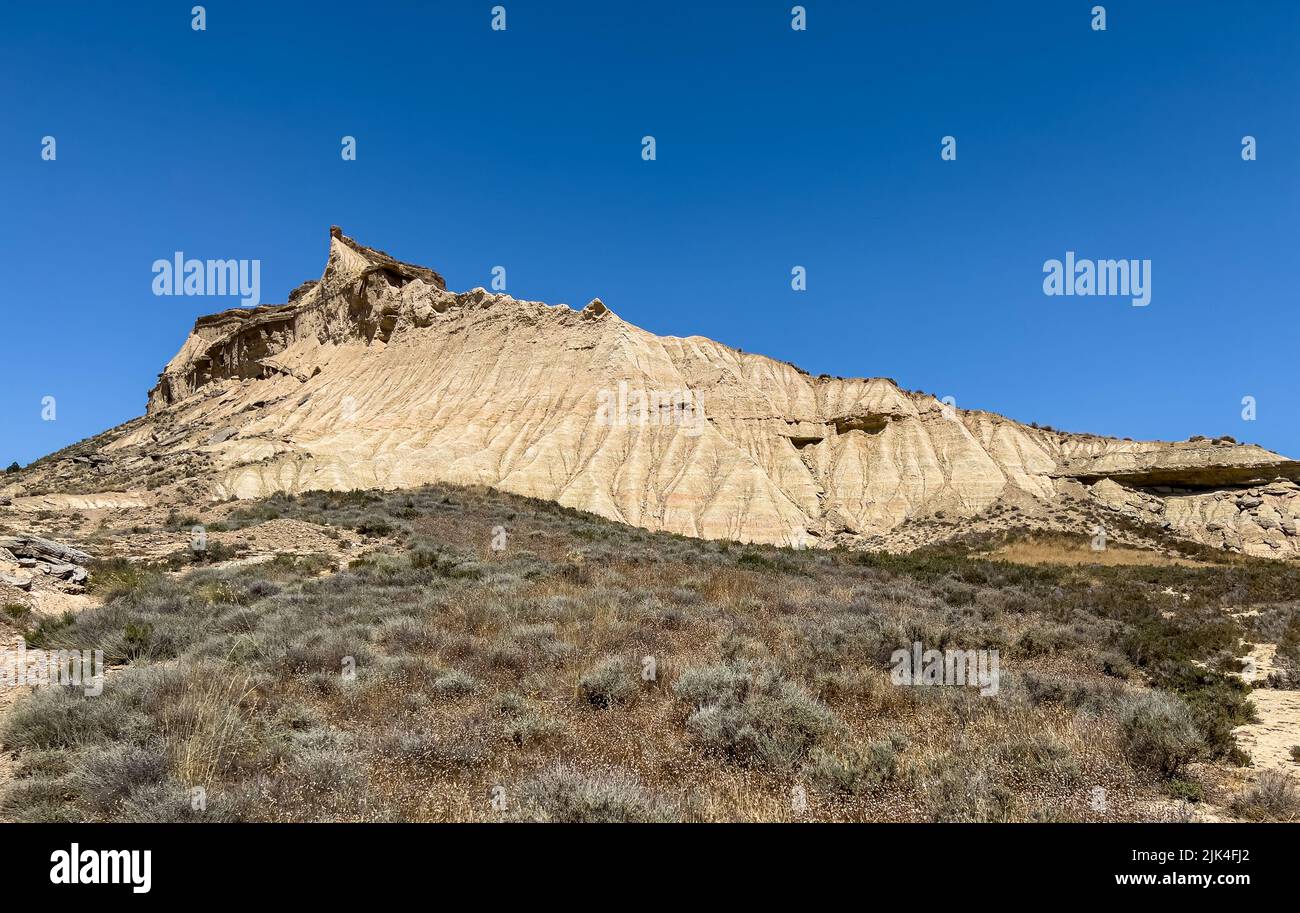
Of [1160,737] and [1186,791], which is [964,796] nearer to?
[1186,791]

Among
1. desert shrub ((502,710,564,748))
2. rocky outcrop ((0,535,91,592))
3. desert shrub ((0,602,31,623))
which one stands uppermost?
rocky outcrop ((0,535,91,592))

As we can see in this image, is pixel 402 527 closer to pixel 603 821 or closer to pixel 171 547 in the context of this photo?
pixel 171 547

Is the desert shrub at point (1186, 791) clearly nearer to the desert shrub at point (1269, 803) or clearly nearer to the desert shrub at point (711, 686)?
the desert shrub at point (1269, 803)

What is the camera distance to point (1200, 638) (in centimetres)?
1053

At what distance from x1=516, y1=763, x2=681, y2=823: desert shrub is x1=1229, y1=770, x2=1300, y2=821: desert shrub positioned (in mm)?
4312

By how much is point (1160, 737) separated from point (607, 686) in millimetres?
5092

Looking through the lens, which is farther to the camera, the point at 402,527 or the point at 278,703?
the point at 402,527

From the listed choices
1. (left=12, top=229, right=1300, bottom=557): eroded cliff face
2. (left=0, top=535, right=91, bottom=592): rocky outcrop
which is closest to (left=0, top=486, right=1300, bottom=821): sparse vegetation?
(left=0, top=535, right=91, bottom=592): rocky outcrop

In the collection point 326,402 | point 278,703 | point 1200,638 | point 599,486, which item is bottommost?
point 1200,638

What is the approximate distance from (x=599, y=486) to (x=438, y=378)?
788 inches

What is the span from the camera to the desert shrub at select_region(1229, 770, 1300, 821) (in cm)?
449

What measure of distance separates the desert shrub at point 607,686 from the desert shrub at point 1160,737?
4.59 meters

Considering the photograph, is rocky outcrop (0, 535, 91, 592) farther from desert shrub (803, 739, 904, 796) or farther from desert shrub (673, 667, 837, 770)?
desert shrub (803, 739, 904, 796)
